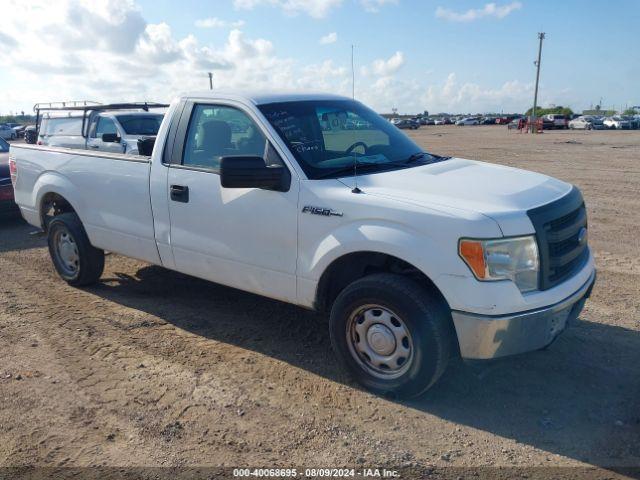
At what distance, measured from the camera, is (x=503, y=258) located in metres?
3.33

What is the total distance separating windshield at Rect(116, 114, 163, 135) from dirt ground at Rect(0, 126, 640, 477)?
797 centimetres

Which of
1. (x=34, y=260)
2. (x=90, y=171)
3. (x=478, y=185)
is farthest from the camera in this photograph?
(x=34, y=260)

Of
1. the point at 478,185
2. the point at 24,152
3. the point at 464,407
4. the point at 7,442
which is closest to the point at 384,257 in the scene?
the point at 478,185

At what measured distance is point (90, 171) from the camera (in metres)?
5.61

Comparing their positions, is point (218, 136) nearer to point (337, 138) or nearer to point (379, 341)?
point (337, 138)

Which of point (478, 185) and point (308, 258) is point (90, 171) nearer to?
point (308, 258)

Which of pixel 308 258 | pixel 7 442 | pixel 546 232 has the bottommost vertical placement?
pixel 7 442

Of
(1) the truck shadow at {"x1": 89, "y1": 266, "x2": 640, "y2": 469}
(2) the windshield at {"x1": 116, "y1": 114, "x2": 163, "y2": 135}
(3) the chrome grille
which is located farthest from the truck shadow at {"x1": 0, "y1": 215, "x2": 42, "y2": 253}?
(3) the chrome grille

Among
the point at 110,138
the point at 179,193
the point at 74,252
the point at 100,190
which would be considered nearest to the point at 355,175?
the point at 179,193

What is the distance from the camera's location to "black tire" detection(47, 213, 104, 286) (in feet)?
19.5

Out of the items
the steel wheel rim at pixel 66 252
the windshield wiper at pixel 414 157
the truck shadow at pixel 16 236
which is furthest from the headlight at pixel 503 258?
the truck shadow at pixel 16 236

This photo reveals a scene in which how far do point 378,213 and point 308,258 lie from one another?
0.67 metres

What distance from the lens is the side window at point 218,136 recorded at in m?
4.42

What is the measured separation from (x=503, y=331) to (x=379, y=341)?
2.72 feet
